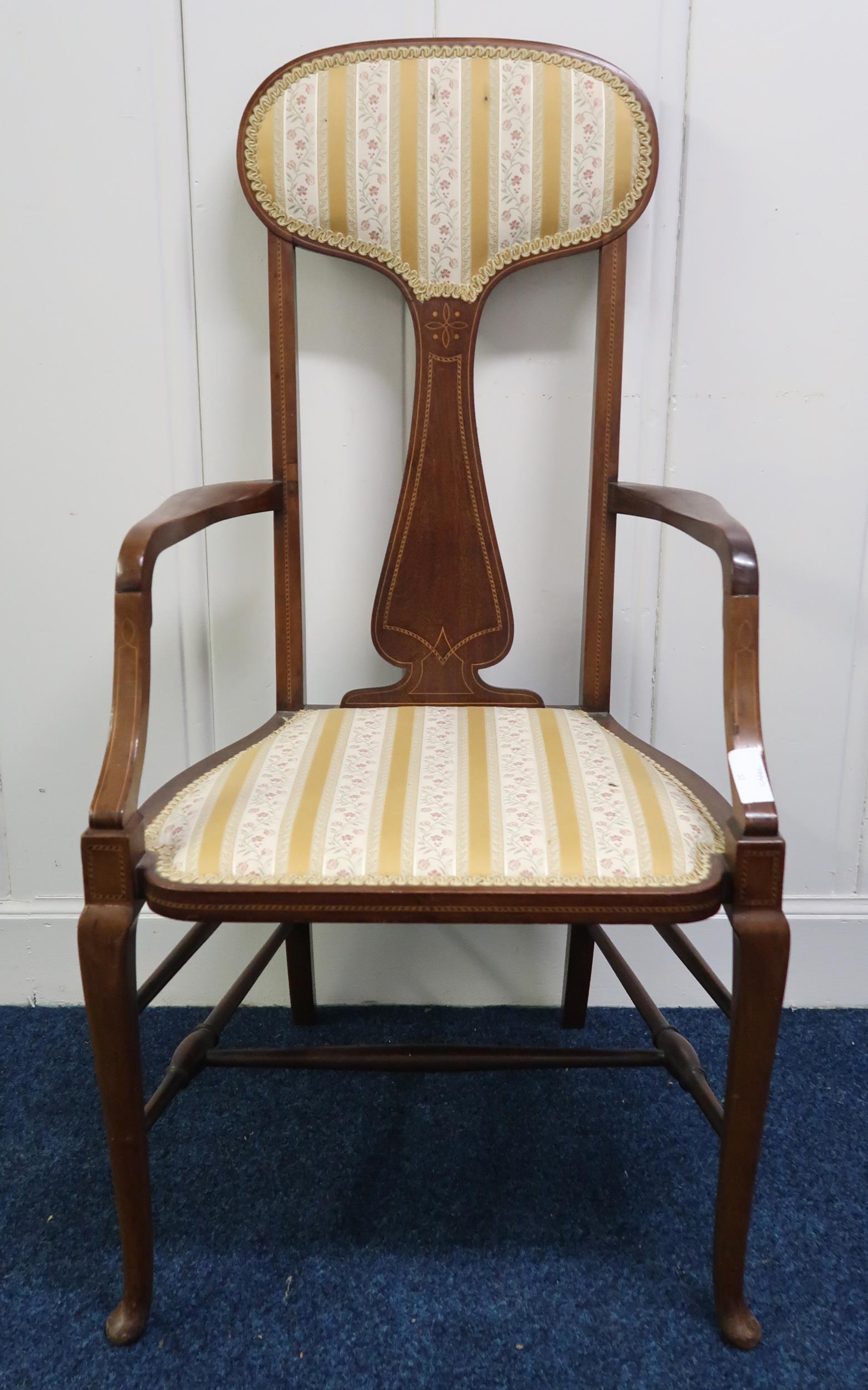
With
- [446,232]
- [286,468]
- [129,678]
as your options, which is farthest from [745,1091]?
[446,232]

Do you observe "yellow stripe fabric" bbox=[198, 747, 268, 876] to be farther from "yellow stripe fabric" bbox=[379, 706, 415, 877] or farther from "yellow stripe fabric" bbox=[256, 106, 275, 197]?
"yellow stripe fabric" bbox=[256, 106, 275, 197]

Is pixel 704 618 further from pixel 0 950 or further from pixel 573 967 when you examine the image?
pixel 0 950

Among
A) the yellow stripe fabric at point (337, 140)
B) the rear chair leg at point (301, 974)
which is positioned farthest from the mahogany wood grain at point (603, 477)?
the rear chair leg at point (301, 974)

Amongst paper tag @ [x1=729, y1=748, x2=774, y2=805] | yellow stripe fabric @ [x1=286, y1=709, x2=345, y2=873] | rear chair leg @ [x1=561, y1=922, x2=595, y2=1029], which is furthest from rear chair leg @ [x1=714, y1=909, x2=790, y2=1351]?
rear chair leg @ [x1=561, y1=922, x2=595, y2=1029]

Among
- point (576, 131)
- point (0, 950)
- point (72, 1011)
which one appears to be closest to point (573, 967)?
point (72, 1011)

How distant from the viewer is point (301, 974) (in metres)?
1.52

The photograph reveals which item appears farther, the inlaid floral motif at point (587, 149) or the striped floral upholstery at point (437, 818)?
the inlaid floral motif at point (587, 149)

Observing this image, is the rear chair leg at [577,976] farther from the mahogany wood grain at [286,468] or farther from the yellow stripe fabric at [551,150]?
the yellow stripe fabric at [551,150]

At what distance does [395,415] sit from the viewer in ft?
4.67

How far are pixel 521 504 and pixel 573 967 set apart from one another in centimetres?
70

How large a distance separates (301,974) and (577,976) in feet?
1.38

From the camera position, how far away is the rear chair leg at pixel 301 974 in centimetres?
150

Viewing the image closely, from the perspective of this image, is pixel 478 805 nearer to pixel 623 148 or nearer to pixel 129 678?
pixel 129 678

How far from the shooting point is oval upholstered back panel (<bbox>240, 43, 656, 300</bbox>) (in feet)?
3.86
